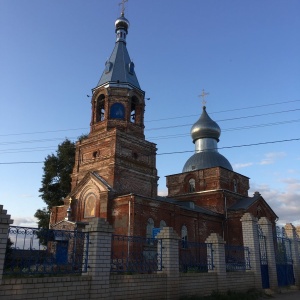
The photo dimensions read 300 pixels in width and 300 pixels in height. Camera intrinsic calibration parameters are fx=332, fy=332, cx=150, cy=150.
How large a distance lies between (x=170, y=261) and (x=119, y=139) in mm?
11882

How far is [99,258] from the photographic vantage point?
681 centimetres

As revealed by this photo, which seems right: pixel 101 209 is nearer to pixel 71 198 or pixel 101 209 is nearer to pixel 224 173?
pixel 71 198

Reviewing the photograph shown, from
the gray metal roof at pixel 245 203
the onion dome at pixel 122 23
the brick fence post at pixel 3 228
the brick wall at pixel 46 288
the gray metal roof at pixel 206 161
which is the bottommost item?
the brick wall at pixel 46 288

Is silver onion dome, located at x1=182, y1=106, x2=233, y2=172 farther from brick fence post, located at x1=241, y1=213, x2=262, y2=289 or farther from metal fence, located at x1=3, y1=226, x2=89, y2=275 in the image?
metal fence, located at x1=3, y1=226, x2=89, y2=275

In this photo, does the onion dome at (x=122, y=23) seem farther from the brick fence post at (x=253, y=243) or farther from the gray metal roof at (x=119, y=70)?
the brick fence post at (x=253, y=243)

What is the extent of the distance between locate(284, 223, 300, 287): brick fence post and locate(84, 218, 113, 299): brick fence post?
969 cm

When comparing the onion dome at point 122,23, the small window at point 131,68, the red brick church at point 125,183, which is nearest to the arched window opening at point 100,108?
the red brick church at point 125,183

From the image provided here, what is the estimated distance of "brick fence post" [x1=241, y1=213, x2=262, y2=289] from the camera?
36.7ft

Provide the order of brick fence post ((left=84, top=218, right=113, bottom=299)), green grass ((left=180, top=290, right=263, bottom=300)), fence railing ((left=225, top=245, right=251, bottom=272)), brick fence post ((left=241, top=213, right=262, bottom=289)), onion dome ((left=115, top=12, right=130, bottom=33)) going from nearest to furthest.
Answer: brick fence post ((left=84, top=218, right=113, bottom=299)), green grass ((left=180, top=290, right=263, bottom=300)), fence railing ((left=225, top=245, right=251, bottom=272)), brick fence post ((left=241, top=213, right=262, bottom=289)), onion dome ((left=115, top=12, right=130, bottom=33))

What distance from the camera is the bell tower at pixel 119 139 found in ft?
63.4

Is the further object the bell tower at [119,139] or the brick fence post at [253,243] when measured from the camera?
the bell tower at [119,139]

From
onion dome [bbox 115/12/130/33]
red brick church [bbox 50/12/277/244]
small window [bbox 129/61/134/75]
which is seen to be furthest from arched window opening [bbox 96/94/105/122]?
onion dome [bbox 115/12/130/33]

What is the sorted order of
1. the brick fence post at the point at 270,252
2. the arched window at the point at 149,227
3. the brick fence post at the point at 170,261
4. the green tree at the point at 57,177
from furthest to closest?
the green tree at the point at 57,177, the arched window at the point at 149,227, the brick fence post at the point at 270,252, the brick fence post at the point at 170,261

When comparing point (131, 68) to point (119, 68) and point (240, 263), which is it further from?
point (240, 263)
